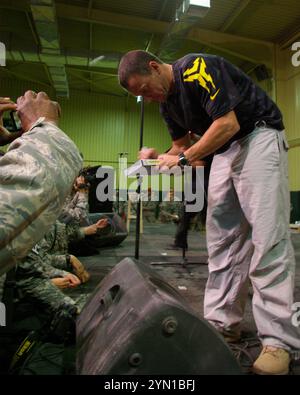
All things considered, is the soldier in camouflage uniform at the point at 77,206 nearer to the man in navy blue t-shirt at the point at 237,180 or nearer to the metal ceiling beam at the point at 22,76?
the man in navy blue t-shirt at the point at 237,180

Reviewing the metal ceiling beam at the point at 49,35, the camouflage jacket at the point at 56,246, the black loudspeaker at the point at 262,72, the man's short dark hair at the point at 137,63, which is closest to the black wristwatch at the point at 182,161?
the man's short dark hair at the point at 137,63

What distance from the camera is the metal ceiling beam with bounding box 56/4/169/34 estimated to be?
264 inches

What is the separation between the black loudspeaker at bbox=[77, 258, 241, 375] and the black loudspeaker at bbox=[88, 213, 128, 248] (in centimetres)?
294

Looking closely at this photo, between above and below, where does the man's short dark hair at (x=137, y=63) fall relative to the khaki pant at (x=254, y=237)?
above

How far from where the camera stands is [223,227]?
1303 millimetres

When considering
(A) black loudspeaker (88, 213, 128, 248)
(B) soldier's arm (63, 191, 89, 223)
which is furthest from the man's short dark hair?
(A) black loudspeaker (88, 213, 128, 248)

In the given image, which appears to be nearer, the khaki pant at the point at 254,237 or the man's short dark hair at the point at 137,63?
the khaki pant at the point at 254,237

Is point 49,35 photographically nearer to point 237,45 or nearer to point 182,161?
point 237,45

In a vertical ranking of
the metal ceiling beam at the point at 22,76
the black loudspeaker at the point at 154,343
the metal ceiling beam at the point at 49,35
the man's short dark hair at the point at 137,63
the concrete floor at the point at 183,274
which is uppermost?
the metal ceiling beam at the point at 22,76

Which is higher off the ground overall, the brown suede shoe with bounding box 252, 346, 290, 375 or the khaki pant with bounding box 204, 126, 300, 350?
the khaki pant with bounding box 204, 126, 300, 350

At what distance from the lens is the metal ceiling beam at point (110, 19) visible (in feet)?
22.0

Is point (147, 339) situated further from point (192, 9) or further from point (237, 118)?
point (192, 9)

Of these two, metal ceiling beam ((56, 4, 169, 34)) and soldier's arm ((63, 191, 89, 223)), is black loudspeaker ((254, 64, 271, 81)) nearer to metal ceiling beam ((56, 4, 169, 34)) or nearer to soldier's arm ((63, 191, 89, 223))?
metal ceiling beam ((56, 4, 169, 34))
